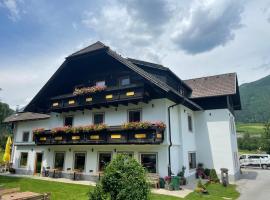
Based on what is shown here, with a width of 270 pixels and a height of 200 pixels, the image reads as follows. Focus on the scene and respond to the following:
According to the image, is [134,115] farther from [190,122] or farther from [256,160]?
[256,160]

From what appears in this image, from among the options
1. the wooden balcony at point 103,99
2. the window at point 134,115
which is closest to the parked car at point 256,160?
the window at point 134,115

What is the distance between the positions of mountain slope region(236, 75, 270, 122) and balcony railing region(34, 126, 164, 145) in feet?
294

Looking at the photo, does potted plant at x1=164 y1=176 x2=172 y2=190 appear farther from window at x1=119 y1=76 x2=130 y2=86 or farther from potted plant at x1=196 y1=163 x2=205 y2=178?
window at x1=119 y1=76 x2=130 y2=86

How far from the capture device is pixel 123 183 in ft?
23.3

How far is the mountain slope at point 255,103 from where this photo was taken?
10131 centimetres

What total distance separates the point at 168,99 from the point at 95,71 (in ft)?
22.8

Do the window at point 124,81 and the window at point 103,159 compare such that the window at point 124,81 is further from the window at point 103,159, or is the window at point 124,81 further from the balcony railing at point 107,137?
the window at point 103,159

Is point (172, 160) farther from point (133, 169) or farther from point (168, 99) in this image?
point (133, 169)

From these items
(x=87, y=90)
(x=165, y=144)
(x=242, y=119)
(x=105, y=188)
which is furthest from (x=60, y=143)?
(x=242, y=119)

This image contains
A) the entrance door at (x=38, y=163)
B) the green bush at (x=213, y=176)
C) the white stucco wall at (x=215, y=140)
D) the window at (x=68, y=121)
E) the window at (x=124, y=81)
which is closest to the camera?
the window at (x=124, y=81)

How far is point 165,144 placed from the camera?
15.0m

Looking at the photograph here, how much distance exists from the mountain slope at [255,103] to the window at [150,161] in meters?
88.2

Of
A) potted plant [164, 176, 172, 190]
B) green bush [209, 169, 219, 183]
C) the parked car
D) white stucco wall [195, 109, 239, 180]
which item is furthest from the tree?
potted plant [164, 176, 172, 190]

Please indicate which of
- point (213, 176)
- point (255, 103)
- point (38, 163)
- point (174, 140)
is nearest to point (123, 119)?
point (174, 140)
